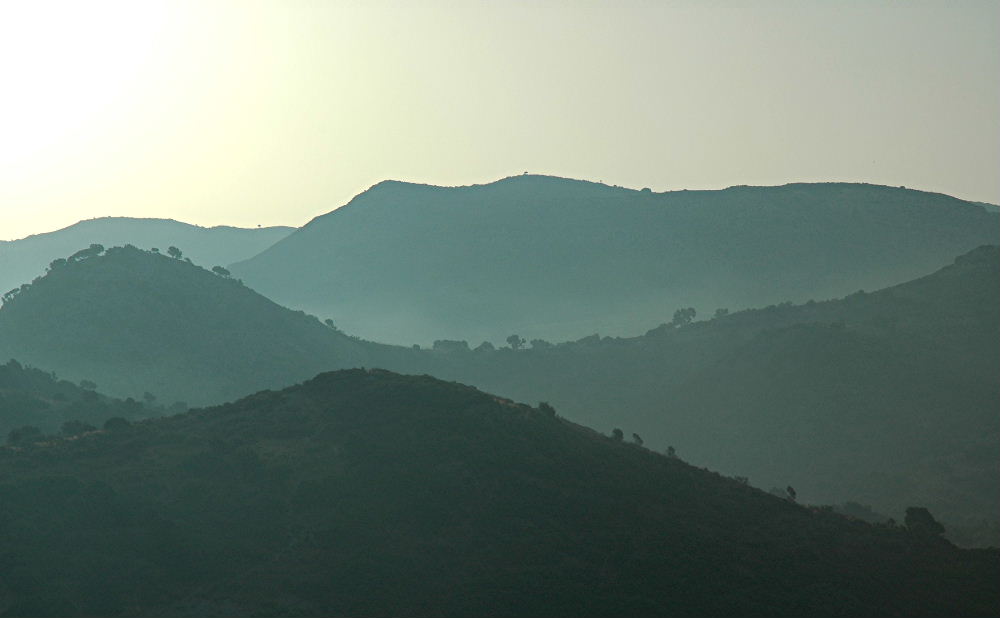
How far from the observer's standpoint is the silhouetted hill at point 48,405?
4970 inches

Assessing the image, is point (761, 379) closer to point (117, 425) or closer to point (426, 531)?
point (117, 425)

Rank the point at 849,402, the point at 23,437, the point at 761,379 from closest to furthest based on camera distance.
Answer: the point at 23,437 → the point at 849,402 → the point at 761,379

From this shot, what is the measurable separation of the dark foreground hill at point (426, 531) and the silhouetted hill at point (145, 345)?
265 feet

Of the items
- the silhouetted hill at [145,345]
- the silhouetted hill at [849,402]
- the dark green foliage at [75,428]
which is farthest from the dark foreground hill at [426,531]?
the silhouetted hill at [145,345]

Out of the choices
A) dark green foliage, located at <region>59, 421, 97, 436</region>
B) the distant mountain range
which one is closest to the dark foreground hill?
dark green foliage, located at <region>59, 421, 97, 436</region>

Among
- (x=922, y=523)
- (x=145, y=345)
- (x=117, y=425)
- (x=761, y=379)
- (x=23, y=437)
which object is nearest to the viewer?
(x=922, y=523)

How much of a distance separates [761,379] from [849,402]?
18.4 metres

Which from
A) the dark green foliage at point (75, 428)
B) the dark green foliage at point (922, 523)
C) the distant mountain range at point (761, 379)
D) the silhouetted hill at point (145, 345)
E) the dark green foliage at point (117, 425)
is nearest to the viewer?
the dark green foliage at point (922, 523)

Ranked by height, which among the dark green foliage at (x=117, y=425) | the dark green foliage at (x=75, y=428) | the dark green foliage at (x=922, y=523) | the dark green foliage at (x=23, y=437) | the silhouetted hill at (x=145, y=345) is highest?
the silhouetted hill at (x=145, y=345)

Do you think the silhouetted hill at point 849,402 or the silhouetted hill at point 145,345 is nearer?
the silhouetted hill at point 849,402

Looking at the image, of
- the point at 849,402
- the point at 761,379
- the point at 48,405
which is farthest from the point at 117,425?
the point at 761,379

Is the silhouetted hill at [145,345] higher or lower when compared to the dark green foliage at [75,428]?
higher

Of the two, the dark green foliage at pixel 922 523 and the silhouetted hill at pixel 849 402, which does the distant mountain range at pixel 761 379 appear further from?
the dark green foliage at pixel 922 523

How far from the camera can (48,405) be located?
440ft
